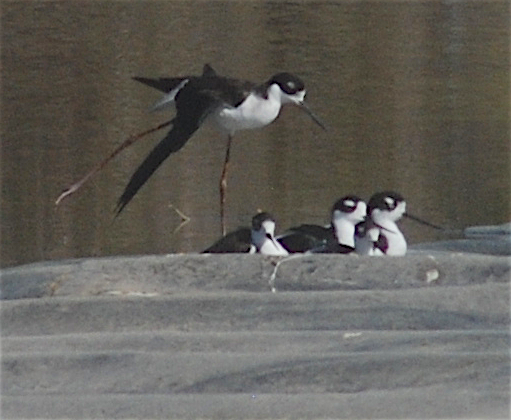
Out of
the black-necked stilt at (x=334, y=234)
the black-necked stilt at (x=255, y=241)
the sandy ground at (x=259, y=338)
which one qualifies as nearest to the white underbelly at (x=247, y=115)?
the black-necked stilt at (x=334, y=234)

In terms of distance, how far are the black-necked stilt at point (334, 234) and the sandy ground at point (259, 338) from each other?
0.96 m

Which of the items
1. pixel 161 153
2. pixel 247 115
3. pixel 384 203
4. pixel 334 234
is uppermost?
pixel 247 115

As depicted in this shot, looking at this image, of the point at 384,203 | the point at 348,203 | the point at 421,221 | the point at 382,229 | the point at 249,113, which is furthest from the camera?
the point at 421,221

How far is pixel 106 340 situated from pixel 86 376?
36cm

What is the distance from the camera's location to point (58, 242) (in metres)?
7.98

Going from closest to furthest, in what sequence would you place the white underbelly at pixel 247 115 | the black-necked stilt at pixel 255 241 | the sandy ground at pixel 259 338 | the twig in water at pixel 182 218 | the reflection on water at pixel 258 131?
1. the sandy ground at pixel 259 338
2. the black-necked stilt at pixel 255 241
3. the white underbelly at pixel 247 115
4. the twig in water at pixel 182 218
5. the reflection on water at pixel 258 131

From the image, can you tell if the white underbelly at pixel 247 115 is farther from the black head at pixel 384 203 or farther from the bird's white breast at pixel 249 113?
the black head at pixel 384 203

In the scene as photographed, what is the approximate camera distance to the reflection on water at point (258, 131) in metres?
8.57

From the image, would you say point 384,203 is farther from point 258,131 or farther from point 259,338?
point 258,131

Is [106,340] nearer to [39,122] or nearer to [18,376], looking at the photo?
[18,376]

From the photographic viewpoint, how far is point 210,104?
7.23m

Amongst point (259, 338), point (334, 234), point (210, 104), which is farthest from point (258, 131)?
point (259, 338)

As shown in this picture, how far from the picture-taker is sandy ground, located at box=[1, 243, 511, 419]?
12.3 feet

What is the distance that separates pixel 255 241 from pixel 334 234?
0.45m
